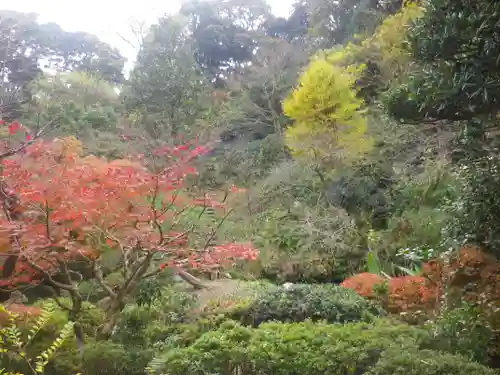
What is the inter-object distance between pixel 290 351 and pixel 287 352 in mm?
33

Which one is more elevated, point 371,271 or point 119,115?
point 119,115

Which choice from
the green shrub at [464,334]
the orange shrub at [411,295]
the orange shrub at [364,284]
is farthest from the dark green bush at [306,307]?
the green shrub at [464,334]

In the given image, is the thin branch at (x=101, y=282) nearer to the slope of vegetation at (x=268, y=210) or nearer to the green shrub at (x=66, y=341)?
the slope of vegetation at (x=268, y=210)

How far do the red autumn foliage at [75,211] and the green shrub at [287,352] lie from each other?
1.01 m

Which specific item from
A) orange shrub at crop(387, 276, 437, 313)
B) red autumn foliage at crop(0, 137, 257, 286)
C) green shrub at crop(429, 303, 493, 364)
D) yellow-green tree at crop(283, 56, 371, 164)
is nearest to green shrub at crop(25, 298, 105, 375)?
red autumn foliage at crop(0, 137, 257, 286)

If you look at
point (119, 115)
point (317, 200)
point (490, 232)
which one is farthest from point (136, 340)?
point (119, 115)

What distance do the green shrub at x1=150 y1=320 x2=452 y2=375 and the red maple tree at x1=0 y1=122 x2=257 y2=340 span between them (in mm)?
976

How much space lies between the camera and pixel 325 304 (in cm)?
573

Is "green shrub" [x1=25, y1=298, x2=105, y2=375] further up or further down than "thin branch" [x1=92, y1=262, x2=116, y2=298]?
further down

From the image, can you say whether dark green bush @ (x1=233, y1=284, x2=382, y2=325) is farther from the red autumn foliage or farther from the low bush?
the red autumn foliage

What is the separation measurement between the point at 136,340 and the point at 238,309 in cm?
138

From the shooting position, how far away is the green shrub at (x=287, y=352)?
13.3ft

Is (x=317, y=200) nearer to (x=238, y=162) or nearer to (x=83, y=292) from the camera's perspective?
(x=238, y=162)

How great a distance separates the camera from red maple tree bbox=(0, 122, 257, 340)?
4.68m
